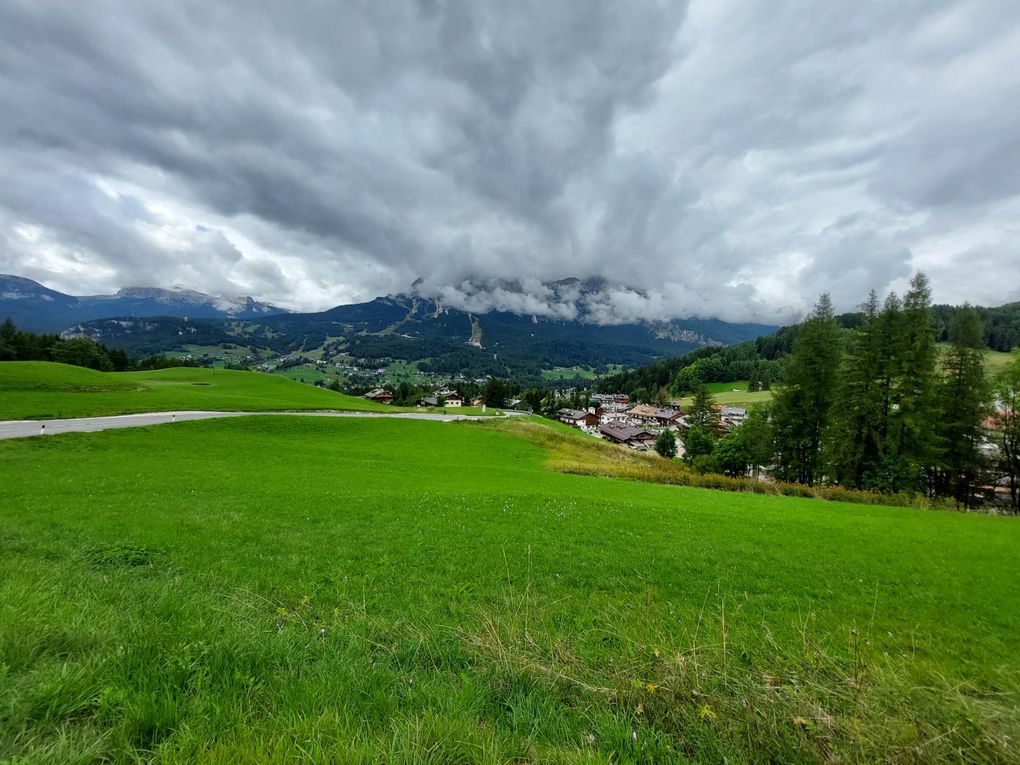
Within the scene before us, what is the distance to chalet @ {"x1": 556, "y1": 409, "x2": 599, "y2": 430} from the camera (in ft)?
405

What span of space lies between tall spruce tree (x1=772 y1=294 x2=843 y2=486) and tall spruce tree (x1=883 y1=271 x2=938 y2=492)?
3.72 m

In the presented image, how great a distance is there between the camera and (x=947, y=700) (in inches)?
112

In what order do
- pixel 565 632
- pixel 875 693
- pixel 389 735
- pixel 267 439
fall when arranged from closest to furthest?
pixel 389 735 < pixel 875 693 < pixel 565 632 < pixel 267 439

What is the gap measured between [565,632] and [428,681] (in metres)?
3.26

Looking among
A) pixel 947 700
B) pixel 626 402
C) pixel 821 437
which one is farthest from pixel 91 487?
pixel 626 402

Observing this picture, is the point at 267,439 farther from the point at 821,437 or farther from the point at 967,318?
the point at 967,318

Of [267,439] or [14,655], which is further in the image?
[267,439]

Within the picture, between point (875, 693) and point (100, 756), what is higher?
point (100, 756)

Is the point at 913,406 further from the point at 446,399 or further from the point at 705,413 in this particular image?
the point at 446,399

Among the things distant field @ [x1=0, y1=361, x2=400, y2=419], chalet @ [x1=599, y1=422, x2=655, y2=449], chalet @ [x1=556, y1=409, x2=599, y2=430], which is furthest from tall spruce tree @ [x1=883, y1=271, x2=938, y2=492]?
chalet @ [x1=556, y1=409, x2=599, y2=430]

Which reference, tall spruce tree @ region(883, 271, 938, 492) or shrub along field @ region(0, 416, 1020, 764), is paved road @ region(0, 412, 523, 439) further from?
tall spruce tree @ region(883, 271, 938, 492)

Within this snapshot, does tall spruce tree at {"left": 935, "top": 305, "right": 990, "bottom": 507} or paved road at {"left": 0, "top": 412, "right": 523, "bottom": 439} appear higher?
tall spruce tree at {"left": 935, "top": 305, "right": 990, "bottom": 507}

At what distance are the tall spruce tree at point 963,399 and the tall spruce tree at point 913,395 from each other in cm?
141

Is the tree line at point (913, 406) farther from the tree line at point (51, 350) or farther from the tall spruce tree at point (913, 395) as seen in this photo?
the tree line at point (51, 350)
